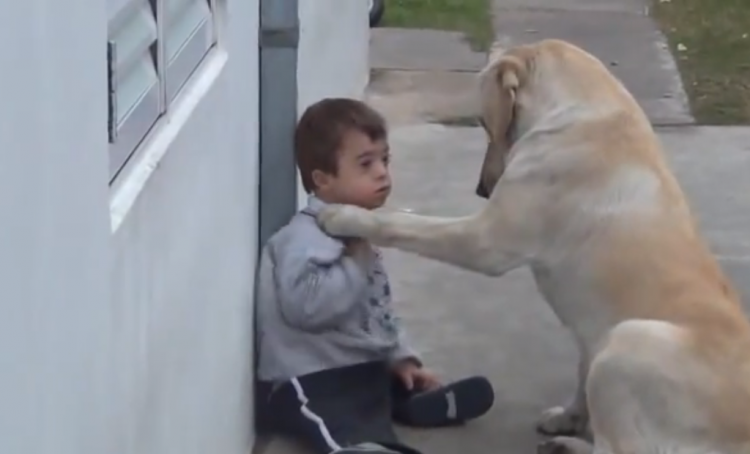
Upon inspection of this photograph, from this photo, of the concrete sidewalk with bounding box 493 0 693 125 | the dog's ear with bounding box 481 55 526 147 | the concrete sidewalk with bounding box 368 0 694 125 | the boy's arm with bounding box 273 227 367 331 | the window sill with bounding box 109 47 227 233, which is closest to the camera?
the window sill with bounding box 109 47 227 233

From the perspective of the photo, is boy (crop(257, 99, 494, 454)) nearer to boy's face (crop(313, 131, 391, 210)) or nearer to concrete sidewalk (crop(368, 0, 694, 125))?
boy's face (crop(313, 131, 391, 210))

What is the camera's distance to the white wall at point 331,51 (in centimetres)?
507

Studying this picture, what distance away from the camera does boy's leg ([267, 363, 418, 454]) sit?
402 centimetres

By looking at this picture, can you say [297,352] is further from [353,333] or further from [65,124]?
[65,124]

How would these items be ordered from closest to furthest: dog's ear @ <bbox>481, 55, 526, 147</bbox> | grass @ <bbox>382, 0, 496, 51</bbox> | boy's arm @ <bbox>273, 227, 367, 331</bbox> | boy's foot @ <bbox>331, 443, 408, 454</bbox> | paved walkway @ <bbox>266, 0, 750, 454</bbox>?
boy's foot @ <bbox>331, 443, 408, 454</bbox> → boy's arm @ <bbox>273, 227, 367, 331</bbox> → dog's ear @ <bbox>481, 55, 526, 147</bbox> → paved walkway @ <bbox>266, 0, 750, 454</bbox> → grass @ <bbox>382, 0, 496, 51</bbox>

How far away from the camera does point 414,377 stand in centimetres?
452

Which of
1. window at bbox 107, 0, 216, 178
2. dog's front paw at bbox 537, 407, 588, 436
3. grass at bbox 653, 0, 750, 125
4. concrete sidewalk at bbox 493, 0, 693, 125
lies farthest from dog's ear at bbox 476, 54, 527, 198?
grass at bbox 653, 0, 750, 125

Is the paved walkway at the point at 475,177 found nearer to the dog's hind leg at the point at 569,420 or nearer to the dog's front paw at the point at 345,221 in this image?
the dog's hind leg at the point at 569,420

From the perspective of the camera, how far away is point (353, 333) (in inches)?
163

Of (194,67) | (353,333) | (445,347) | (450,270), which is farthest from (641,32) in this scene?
(194,67)

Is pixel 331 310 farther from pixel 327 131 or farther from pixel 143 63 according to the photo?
pixel 143 63

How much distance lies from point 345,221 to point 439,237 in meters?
0.31

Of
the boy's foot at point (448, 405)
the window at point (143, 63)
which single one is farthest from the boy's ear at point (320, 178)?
the window at point (143, 63)

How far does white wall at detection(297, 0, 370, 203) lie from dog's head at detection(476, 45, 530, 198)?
0.65 m
